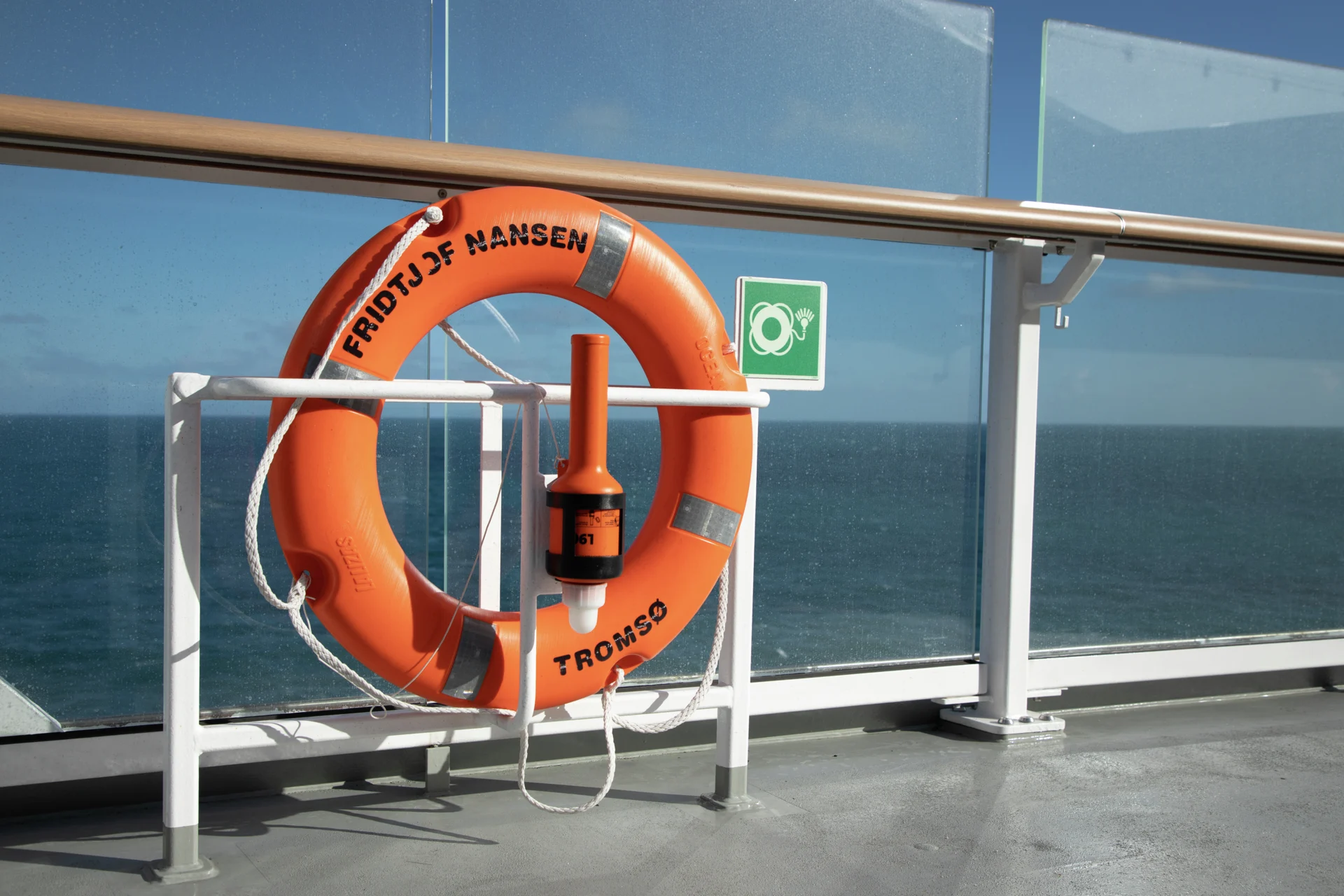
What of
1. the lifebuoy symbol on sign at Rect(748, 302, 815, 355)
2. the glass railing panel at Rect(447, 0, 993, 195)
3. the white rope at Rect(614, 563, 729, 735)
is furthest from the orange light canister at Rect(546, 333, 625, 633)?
the glass railing panel at Rect(447, 0, 993, 195)

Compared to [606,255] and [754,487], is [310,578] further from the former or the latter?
[754,487]

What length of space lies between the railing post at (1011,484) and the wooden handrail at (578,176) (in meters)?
0.15

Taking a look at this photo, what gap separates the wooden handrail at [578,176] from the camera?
1729 millimetres

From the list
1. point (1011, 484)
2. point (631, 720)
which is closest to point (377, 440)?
point (631, 720)

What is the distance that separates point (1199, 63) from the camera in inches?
125

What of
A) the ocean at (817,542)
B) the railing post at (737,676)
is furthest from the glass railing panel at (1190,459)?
the railing post at (737,676)

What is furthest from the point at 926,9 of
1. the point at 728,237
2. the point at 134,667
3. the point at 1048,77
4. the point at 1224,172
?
the point at 134,667

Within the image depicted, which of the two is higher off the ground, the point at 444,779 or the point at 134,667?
the point at 134,667

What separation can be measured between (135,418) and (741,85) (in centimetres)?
149

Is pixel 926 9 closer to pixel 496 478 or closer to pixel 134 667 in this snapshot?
pixel 496 478

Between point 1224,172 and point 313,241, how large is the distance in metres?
2.45

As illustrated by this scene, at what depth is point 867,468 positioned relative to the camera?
2838mm

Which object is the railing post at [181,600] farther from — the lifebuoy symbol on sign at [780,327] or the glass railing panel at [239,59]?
the lifebuoy symbol on sign at [780,327]

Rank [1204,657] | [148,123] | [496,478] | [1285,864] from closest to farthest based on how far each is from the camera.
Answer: [148,123]
[1285,864]
[496,478]
[1204,657]
